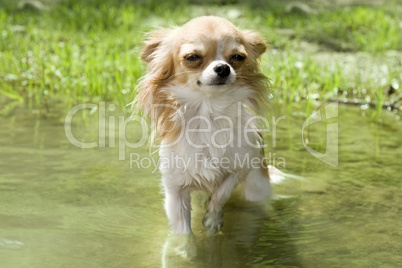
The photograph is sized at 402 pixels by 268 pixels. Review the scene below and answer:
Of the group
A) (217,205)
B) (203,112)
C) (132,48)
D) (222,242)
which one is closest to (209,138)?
(203,112)

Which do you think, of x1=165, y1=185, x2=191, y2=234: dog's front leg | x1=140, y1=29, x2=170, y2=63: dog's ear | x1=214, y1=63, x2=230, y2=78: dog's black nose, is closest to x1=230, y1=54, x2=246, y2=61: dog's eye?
x1=214, y1=63, x2=230, y2=78: dog's black nose

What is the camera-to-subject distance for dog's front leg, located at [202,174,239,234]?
3.16 m

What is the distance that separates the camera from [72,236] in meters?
3.01

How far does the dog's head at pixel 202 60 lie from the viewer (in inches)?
115

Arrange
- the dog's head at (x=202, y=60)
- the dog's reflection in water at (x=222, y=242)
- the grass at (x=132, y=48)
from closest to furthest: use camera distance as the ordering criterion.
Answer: the dog's reflection in water at (x=222, y=242) < the dog's head at (x=202, y=60) < the grass at (x=132, y=48)

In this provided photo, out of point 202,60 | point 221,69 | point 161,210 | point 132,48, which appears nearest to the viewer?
point 221,69

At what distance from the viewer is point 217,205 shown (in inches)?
125

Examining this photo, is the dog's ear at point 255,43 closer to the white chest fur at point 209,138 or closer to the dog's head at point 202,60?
the dog's head at point 202,60

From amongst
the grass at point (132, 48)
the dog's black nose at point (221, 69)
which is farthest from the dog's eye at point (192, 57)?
Result: the grass at point (132, 48)

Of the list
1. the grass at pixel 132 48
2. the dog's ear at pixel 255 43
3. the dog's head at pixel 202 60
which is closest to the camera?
the dog's head at pixel 202 60

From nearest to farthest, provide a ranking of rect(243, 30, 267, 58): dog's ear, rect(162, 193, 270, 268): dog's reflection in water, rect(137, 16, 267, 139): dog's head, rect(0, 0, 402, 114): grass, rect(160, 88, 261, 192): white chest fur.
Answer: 1. rect(162, 193, 270, 268): dog's reflection in water
2. rect(137, 16, 267, 139): dog's head
3. rect(160, 88, 261, 192): white chest fur
4. rect(243, 30, 267, 58): dog's ear
5. rect(0, 0, 402, 114): grass

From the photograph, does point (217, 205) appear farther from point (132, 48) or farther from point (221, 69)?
point (132, 48)

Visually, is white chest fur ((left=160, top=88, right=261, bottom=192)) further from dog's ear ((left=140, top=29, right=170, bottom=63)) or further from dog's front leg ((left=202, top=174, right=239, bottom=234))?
dog's ear ((left=140, top=29, right=170, bottom=63))

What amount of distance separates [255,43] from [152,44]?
536 mm
